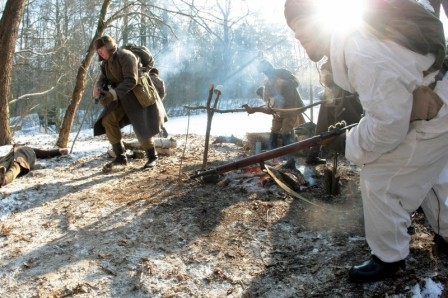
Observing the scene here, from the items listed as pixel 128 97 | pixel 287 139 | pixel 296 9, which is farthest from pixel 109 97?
pixel 287 139

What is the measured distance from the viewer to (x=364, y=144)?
2.08m

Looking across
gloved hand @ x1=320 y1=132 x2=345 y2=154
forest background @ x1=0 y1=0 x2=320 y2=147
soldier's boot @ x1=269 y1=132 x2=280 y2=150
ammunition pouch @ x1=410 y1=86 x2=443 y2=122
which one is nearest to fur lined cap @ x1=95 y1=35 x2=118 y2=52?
gloved hand @ x1=320 y1=132 x2=345 y2=154

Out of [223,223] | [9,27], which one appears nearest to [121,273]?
[223,223]

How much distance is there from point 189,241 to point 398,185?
173 cm

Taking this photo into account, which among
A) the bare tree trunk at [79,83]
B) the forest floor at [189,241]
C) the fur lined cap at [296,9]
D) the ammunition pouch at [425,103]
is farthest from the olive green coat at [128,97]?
the ammunition pouch at [425,103]

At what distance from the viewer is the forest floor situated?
2.44 m

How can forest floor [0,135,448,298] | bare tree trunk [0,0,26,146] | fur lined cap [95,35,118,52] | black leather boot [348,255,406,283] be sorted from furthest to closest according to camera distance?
bare tree trunk [0,0,26,146], fur lined cap [95,35,118,52], forest floor [0,135,448,298], black leather boot [348,255,406,283]

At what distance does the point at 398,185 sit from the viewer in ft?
6.96

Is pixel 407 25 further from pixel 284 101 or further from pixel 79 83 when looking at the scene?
pixel 79 83

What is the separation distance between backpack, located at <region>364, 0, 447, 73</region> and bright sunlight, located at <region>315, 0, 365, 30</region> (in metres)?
0.05

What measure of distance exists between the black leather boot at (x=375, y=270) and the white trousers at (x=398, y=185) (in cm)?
8

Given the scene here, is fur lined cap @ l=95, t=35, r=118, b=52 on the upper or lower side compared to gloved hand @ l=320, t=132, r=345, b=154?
upper

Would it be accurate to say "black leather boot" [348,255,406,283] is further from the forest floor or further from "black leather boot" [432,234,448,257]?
"black leather boot" [432,234,448,257]

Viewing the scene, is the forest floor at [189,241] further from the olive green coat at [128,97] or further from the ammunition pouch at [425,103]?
the ammunition pouch at [425,103]
